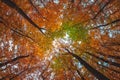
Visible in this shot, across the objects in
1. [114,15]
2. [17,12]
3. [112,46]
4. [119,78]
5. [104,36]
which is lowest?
[119,78]

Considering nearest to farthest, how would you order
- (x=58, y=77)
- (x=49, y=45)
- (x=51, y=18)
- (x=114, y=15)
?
(x=114, y=15) < (x=51, y=18) < (x=58, y=77) < (x=49, y=45)

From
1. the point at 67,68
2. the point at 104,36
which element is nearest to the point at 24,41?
the point at 67,68

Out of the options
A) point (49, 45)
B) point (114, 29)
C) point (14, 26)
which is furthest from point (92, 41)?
point (14, 26)

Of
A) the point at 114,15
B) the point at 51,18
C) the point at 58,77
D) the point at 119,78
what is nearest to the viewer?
the point at 119,78

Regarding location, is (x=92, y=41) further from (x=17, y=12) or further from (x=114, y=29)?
(x=17, y=12)

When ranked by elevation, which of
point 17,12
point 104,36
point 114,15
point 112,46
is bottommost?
point 112,46

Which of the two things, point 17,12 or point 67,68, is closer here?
point 17,12

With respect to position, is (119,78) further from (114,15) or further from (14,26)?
(14,26)

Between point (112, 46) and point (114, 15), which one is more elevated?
point (114, 15)

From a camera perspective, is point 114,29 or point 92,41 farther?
point 92,41
